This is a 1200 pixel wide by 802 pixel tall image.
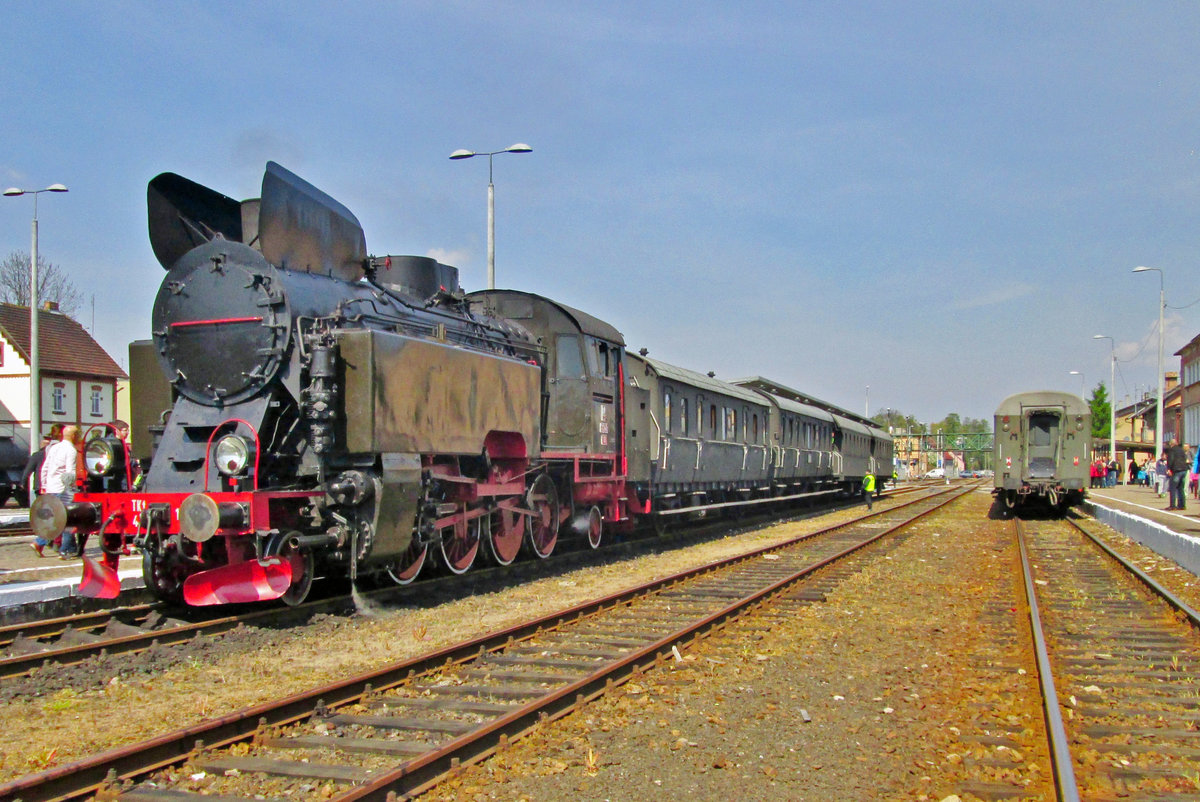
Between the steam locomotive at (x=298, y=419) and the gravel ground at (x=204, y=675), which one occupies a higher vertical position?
the steam locomotive at (x=298, y=419)

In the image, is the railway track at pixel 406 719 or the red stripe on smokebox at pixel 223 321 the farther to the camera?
the red stripe on smokebox at pixel 223 321

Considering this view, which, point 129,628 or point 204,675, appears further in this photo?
point 129,628

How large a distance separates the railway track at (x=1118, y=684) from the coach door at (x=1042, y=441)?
33.7 ft

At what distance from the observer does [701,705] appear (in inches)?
210

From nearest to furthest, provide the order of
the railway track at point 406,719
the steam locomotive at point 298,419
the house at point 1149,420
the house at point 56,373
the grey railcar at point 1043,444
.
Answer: the railway track at point 406,719 < the steam locomotive at point 298,419 < the grey railcar at point 1043,444 < the house at point 56,373 < the house at point 1149,420

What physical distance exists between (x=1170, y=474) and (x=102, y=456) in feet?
65.8

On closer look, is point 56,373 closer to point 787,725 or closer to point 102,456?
point 102,456

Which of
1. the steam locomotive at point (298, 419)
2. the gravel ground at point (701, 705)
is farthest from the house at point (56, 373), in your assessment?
the gravel ground at point (701, 705)

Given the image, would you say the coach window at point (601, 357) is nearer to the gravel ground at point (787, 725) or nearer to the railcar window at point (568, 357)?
the railcar window at point (568, 357)

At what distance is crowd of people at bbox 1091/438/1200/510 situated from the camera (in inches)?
712

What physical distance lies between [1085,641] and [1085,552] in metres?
7.89

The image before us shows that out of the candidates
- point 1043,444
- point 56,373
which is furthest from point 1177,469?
point 56,373

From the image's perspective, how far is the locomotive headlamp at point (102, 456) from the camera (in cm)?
800

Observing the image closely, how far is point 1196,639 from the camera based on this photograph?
724cm
